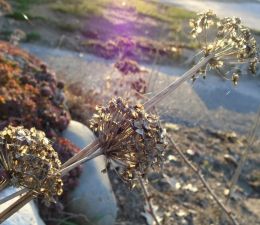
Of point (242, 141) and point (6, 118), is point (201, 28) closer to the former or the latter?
point (6, 118)

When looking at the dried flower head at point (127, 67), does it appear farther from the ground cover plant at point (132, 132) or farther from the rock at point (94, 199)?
the ground cover plant at point (132, 132)

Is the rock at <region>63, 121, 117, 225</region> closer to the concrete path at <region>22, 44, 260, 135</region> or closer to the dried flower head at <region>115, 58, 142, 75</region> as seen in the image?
the dried flower head at <region>115, 58, 142, 75</region>

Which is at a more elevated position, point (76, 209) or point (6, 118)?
point (6, 118)

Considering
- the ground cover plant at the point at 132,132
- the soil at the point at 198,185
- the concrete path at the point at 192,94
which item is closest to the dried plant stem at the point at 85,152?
the ground cover plant at the point at 132,132

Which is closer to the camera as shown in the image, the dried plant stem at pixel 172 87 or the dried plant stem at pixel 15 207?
the dried plant stem at pixel 15 207

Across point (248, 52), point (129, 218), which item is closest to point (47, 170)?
point (248, 52)

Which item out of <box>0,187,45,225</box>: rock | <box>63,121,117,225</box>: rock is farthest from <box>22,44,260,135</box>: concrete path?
<box>0,187,45,225</box>: rock

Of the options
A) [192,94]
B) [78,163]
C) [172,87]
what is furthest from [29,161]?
[192,94]
